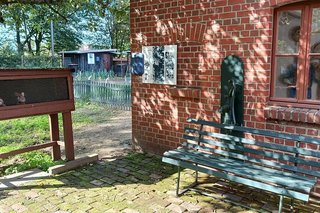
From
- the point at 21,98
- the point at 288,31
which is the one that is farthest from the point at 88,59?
the point at 288,31

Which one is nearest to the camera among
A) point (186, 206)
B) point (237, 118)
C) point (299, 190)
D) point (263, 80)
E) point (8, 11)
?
point (299, 190)

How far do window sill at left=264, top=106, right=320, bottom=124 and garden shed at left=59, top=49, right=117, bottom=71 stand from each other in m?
31.7

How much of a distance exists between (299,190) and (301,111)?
3.72 feet

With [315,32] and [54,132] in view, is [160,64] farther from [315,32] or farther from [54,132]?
[315,32]

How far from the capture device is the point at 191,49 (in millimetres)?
4551

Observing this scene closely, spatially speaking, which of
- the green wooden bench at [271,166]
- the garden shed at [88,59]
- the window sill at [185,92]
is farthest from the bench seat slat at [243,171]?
the garden shed at [88,59]

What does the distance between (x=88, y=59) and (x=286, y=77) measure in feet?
109

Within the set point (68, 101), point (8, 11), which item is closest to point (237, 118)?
point (68, 101)

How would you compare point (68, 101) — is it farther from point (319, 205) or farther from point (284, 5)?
point (319, 205)

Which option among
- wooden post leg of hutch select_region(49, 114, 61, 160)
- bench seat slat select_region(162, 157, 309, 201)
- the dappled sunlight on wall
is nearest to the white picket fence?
the dappled sunlight on wall

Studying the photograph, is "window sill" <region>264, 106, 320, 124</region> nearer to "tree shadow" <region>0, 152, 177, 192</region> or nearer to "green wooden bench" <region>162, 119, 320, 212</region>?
"green wooden bench" <region>162, 119, 320, 212</region>

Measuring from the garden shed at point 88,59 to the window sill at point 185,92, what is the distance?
30382 millimetres

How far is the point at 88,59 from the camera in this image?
115 feet

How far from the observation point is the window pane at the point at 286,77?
3658 mm
